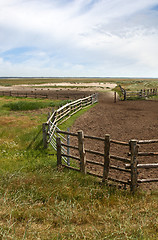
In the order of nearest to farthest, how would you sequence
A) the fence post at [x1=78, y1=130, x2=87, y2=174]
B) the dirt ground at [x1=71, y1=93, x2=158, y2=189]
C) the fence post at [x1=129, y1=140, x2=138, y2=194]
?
1. the fence post at [x1=129, y1=140, x2=138, y2=194]
2. the fence post at [x1=78, y1=130, x2=87, y2=174]
3. the dirt ground at [x1=71, y1=93, x2=158, y2=189]

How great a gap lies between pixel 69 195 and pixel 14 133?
8.32 meters

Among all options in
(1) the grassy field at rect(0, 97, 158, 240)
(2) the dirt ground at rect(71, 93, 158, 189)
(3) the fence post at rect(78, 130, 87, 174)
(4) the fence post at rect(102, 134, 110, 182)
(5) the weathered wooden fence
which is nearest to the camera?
(1) the grassy field at rect(0, 97, 158, 240)

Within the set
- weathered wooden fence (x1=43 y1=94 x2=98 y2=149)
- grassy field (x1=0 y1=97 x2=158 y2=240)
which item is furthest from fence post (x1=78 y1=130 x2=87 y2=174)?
weathered wooden fence (x1=43 y1=94 x2=98 y2=149)

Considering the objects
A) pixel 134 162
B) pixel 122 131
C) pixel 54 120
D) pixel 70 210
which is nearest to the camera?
pixel 70 210

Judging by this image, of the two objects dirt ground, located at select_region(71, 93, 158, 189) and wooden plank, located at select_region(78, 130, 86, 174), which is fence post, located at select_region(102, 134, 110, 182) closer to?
wooden plank, located at select_region(78, 130, 86, 174)

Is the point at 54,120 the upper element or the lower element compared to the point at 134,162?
upper

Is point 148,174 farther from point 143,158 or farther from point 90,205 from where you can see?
point 90,205

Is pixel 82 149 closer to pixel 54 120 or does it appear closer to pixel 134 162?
pixel 134 162

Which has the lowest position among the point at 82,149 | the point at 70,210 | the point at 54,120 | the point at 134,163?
the point at 70,210

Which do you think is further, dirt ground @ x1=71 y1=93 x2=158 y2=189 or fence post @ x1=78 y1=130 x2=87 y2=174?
dirt ground @ x1=71 y1=93 x2=158 y2=189

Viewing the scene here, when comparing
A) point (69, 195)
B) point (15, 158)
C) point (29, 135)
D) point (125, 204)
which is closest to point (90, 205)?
point (69, 195)

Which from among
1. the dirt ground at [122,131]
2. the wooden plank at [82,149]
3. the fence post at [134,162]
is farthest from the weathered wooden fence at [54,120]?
the fence post at [134,162]

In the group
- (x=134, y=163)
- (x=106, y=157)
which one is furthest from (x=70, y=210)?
(x=134, y=163)

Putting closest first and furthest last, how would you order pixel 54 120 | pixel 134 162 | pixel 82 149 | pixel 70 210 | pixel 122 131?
pixel 70 210 → pixel 134 162 → pixel 82 149 → pixel 122 131 → pixel 54 120
